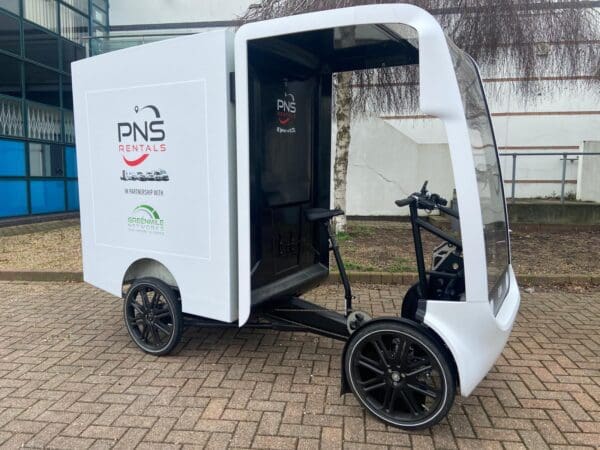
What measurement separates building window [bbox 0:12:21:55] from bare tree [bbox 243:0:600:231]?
6.69m

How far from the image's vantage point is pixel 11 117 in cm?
1107

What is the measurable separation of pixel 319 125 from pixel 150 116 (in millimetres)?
1447

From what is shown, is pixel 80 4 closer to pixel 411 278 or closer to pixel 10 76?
pixel 10 76

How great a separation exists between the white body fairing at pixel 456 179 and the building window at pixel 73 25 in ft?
40.6

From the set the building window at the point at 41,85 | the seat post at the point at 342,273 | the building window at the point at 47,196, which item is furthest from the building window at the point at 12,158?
the seat post at the point at 342,273

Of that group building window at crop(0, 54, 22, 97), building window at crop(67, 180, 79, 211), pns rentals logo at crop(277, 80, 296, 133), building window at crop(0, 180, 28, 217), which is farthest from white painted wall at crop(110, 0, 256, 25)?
pns rentals logo at crop(277, 80, 296, 133)

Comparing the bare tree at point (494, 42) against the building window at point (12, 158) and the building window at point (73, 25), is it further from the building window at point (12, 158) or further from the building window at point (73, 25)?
the building window at point (73, 25)

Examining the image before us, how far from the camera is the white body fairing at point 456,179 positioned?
8.39 ft

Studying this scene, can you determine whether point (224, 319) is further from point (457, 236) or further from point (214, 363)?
point (457, 236)

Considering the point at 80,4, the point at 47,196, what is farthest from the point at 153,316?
the point at 80,4

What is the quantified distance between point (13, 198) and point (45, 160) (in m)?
1.51

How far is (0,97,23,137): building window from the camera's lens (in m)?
10.8

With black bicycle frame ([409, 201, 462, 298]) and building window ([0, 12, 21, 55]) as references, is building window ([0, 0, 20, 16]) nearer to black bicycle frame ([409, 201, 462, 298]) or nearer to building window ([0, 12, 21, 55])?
building window ([0, 12, 21, 55])

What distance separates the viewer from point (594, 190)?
10336mm
